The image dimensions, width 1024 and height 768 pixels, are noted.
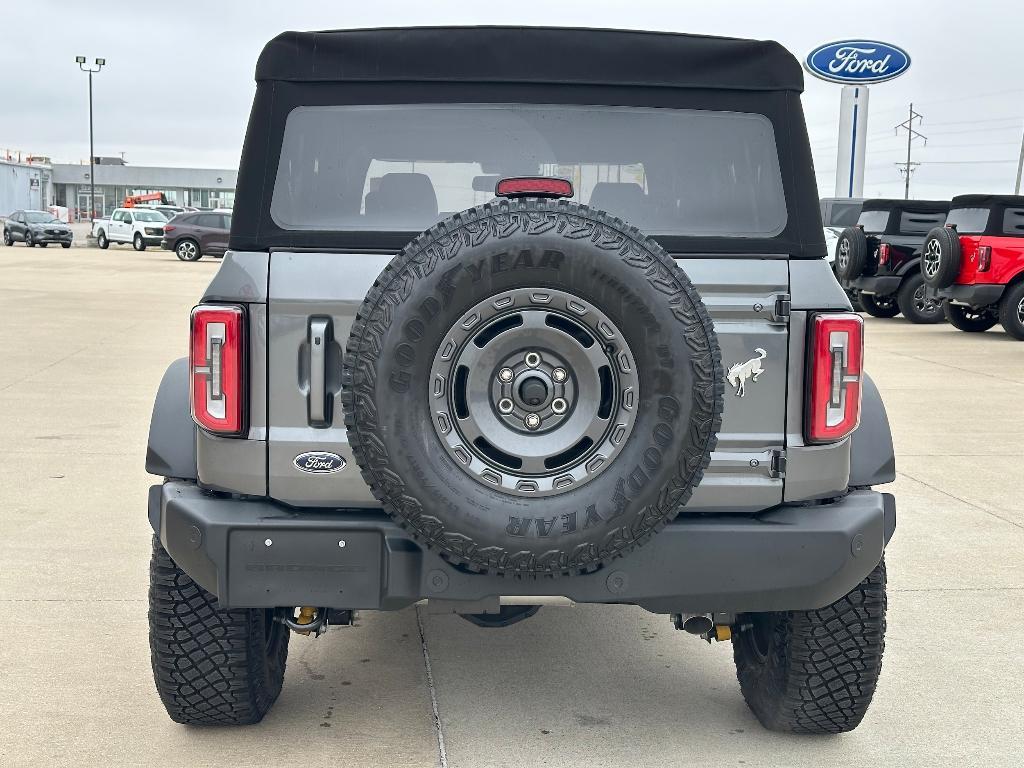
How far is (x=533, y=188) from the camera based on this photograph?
3365 mm

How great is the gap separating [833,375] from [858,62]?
39606mm

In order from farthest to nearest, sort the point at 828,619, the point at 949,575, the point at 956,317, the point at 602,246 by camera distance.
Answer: the point at 956,317, the point at 949,575, the point at 828,619, the point at 602,246

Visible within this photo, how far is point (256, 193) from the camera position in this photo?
351cm

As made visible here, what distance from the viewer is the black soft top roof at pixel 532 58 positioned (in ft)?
11.7

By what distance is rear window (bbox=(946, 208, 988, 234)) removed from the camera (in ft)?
56.7

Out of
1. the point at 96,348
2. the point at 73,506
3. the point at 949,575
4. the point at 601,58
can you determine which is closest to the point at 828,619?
the point at 601,58

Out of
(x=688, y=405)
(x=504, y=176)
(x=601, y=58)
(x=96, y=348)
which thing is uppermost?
(x=601, y=58)

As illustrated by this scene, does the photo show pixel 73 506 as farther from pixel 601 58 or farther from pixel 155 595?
pixel 601 58

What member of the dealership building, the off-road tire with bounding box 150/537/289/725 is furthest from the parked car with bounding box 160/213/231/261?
the dealership building

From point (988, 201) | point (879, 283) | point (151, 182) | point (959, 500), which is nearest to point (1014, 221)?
point (988, 201)

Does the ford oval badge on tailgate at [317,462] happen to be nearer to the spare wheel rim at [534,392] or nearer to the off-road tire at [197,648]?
the spare wheel rim at [534,392]

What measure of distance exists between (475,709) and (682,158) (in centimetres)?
185

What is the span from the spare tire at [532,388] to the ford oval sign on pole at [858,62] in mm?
39578

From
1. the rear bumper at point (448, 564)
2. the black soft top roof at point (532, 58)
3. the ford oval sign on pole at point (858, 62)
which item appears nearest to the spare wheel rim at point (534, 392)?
the rear bumper at point (448, 564)
